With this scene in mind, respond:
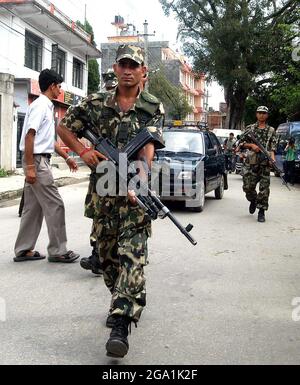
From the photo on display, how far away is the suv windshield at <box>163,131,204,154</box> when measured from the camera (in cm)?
959

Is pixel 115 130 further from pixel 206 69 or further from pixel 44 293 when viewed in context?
pixel 206 69

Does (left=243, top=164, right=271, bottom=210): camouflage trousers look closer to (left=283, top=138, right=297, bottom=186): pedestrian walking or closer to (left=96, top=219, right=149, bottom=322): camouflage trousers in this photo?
(left=96, top=219, right=149, bottom=322): camouflage trousers

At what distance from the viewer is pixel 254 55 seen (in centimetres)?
2969

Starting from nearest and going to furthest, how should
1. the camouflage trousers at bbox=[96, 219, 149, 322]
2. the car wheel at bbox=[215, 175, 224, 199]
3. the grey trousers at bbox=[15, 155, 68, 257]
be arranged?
1. the camouflage trousers at bbox=[96, 219, 149, 322]
2. the grey trousers at bbox=[15, 155, 68, 257]
3. the car wheel at bbox=[215, 175, 224, 199]

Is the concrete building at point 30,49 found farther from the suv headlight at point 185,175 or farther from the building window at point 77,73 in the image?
the suv headlight at point 185,175

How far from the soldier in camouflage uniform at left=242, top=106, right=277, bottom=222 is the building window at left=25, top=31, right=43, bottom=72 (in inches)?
580

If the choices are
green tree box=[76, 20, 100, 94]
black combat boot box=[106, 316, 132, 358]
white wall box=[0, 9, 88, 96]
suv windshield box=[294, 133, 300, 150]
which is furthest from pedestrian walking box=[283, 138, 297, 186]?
green tree box=[76, 20, 100, 94]

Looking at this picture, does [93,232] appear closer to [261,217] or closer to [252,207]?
[261,217]

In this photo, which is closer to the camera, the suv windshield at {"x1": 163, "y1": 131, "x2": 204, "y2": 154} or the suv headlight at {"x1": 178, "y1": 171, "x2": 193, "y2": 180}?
the suv headlight at {"x1": 178, "y1": 171, "x2": 193, "y2": 180}

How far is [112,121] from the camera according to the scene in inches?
126

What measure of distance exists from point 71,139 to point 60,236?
199 cm

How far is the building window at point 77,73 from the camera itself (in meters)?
26.8

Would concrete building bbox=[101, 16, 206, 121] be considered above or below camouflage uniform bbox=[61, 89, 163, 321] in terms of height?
above
